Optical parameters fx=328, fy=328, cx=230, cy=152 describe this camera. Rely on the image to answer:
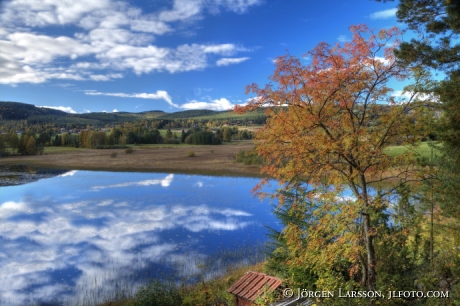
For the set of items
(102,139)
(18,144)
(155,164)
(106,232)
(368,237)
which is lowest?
(106,232)

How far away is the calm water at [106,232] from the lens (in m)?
11.9

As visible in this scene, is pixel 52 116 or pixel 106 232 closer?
pixel 106 232

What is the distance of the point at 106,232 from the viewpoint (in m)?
17.3

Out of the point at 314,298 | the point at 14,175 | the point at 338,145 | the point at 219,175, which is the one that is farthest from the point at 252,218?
the point at 14,175

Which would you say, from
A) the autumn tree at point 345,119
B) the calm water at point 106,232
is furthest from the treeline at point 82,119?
the autumn tree at point 345,119

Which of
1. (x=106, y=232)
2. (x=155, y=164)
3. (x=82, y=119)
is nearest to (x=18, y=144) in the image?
(x=155, y=164)

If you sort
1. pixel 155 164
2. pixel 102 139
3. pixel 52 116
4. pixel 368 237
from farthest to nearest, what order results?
pixel 52 116
pixel 102 139
pixel 155 164
pixel 368 237

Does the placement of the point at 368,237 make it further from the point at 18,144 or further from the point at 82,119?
the point at 82,119

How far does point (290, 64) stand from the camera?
6.45 m

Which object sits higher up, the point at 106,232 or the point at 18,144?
the point at 18,144

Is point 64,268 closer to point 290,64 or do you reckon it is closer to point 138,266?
point 138,266

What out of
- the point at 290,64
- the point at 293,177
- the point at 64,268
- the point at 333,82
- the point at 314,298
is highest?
the point at 290,64

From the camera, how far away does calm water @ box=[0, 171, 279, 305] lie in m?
11.9

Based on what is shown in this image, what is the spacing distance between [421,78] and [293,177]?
10.1 ft
